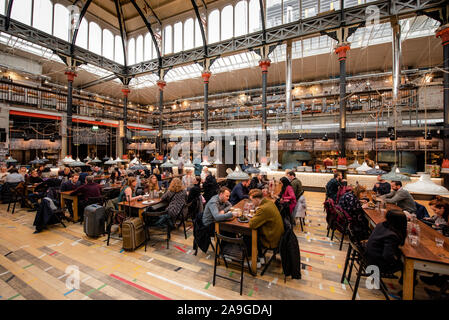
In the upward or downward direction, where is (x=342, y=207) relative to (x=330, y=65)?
downward

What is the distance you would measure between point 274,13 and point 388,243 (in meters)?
12.6

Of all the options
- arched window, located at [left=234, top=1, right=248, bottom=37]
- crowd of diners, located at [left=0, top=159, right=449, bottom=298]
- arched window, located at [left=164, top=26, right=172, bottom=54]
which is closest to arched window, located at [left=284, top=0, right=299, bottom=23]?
arched window, located at [left=234, top=1, right=248, bottom=37]

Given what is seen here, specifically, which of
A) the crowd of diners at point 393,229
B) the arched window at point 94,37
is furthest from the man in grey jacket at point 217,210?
the arched window at point 94,37

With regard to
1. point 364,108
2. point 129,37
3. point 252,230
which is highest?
point 129,37

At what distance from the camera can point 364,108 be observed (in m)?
12.1

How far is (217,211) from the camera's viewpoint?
3.23 metres

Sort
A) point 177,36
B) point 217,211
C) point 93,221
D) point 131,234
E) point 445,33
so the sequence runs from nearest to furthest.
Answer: point 217,211 < point 131,234 < point 93,221 < point 445,33 < point 177,36

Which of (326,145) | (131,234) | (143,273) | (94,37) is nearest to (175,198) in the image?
(131,234)

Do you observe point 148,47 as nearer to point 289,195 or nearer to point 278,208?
point 289,195

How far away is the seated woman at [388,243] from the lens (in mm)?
2150
